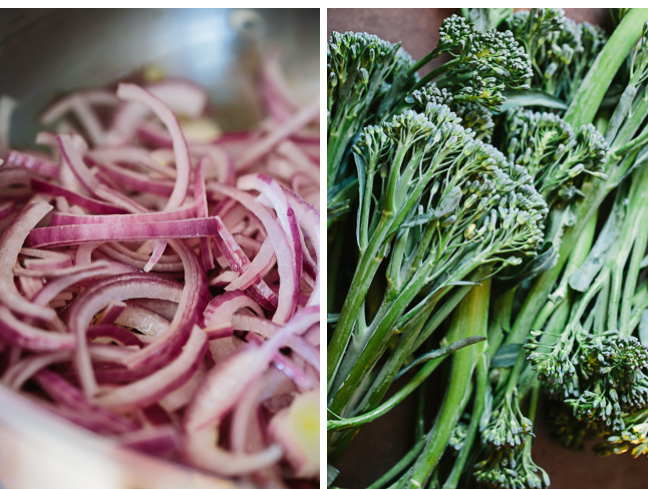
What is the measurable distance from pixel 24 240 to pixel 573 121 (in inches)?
49.8

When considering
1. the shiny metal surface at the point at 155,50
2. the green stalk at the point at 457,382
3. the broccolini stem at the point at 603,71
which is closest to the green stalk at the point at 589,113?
the broccolini stem at the point at 603,71

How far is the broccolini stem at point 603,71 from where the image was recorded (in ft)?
3.96

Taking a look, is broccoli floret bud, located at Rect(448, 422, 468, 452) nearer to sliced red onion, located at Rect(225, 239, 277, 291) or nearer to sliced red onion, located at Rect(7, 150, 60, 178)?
sliced red onion, located at Rect(225, 239, 277, 291)

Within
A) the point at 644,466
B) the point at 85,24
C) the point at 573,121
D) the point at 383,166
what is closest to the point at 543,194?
the point at 573,121

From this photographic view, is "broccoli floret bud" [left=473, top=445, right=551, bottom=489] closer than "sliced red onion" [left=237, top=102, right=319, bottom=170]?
No

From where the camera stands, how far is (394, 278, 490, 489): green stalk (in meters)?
1.06

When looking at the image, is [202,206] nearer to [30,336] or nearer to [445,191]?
[30,336]

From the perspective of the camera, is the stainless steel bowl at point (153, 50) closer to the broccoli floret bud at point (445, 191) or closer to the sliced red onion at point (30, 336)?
the broccoli floret bud at point (445, 191)

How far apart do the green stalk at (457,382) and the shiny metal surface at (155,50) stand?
62 centimetres

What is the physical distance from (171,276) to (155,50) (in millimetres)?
430

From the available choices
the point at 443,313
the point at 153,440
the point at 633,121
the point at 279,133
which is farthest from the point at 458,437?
the point at 633,121

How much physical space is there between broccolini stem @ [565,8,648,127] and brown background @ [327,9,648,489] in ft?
0.45

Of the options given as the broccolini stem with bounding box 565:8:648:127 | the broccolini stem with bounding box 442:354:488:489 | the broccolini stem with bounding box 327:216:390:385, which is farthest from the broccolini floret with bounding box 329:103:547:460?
the broccolini stem with bounding box 565:8:648:127

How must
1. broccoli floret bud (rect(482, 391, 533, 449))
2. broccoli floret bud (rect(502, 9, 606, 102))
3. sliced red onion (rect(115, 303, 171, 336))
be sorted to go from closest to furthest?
1. sliced red onion (rect(115, 303, 171, 336))
2. broccoli floret bud (rect(482, 391, 533, 449))
3. broccoli floret bud (rect(502, 9, 606, 102))
